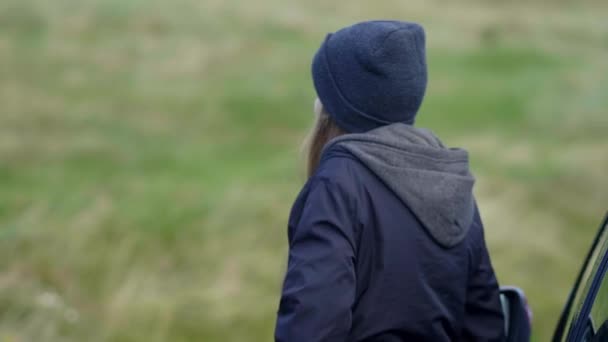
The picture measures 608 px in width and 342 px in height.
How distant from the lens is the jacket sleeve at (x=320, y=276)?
215cm

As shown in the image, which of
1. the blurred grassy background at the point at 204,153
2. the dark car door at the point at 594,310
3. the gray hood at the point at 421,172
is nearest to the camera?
the dark car door at the point at 594,310

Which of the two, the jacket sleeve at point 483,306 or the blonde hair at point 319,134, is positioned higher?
the blonde hair at point 319,134

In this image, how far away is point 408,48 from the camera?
2432 millimetres

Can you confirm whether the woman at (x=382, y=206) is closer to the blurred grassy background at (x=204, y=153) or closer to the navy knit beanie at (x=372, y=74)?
the navy knit beanie at (x=372, y=74)

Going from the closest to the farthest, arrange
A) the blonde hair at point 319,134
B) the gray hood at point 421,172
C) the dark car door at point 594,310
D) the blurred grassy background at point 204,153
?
the dark car door at point 594,310 → the gray hood at point 421,172 → the blonde hair at point 319,134 → the blurred grassy background at point 204,153

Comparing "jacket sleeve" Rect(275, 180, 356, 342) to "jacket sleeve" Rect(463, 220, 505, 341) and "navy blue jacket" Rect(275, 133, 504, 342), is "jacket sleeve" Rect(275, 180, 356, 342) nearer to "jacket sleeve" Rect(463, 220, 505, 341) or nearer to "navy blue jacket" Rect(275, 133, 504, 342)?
"navy blue jacket" Rect(275, 133, 504, 342)

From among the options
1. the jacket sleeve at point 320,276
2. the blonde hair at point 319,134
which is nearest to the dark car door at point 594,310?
the jacket sleeve at point 320,276

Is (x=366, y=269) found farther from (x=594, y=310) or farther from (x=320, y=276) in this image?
(x=594, y=310)

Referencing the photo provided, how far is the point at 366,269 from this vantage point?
91.7 inches

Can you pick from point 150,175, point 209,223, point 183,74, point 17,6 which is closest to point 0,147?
point 150,175

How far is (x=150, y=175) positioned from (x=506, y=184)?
8.34 feet

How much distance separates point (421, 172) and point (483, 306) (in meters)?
0.42

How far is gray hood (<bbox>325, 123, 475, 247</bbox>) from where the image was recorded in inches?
92.9

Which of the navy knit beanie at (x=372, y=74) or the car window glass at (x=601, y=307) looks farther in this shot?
the navy knit beanie at (x=372, y=74)
